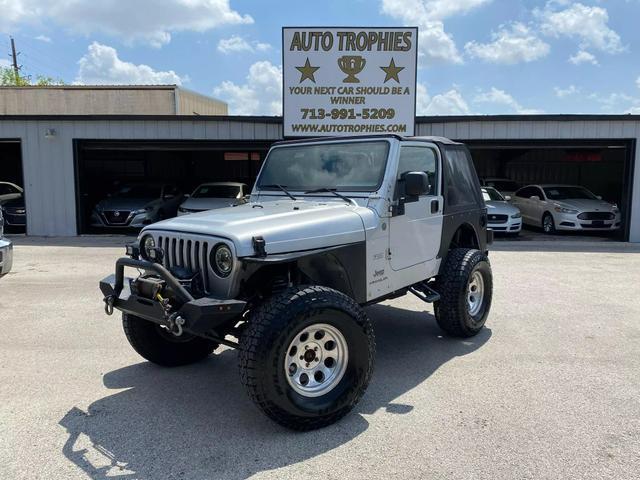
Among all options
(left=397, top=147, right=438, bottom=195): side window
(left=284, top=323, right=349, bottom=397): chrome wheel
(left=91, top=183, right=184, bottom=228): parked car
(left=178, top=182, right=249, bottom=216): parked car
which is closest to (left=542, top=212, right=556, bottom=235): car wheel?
(left=178, top=182, right=249, bottom=216): parked car

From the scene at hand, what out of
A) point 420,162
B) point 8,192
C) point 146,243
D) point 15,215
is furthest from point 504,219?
point 8,192

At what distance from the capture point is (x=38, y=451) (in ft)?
11.0

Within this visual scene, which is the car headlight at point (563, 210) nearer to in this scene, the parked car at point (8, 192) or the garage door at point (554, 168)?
the garage door at point (554, 168)

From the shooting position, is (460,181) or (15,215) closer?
(460,181)

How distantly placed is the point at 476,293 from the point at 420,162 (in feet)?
5.51

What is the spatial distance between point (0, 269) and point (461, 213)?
523cm

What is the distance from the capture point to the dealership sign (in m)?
13.6

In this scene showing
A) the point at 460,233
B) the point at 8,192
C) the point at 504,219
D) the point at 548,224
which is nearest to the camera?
the point at 460,233

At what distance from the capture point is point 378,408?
13.0 feet

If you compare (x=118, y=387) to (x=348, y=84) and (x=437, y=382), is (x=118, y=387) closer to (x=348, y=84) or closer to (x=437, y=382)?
(x=437, y=382)

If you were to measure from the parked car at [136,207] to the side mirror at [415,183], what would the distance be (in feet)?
37.1

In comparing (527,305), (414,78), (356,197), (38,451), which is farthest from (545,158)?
(38,451)

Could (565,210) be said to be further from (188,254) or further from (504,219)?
(188,254)

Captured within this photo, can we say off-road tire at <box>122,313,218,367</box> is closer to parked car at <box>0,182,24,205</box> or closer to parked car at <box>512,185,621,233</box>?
parked car at <box>512,185,621,233</box>
